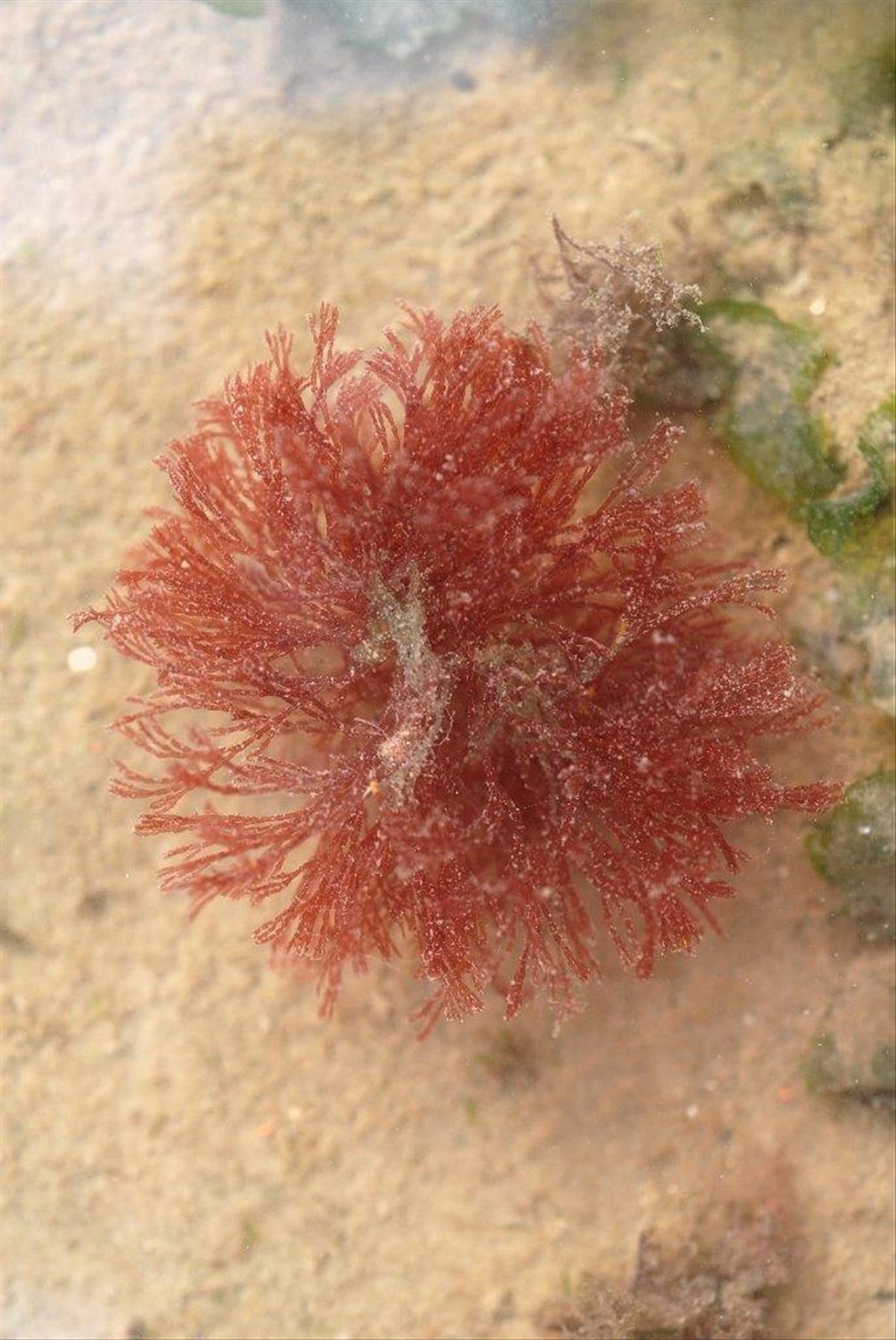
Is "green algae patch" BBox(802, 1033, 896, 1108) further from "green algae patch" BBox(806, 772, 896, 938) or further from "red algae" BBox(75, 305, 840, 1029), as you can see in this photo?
"red algae" BBox(75, 305, 840, 1029)

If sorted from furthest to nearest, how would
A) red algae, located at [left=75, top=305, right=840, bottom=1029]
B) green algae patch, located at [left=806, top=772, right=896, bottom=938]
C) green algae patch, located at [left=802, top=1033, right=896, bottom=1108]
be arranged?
green algae patch, located at [left=802, top=1033, right=896, bottom=1108], green algae patch, located at [left=806, top=772, right=896, bottom=938], red algae, located at [left=75, top=305, right=840, bottom=1029]

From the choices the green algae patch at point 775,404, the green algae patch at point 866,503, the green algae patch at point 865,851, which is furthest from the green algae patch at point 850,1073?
the green algae patch at point 775,404

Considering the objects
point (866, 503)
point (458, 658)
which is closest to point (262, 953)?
point (458, 658)

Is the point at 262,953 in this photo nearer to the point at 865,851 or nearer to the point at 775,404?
the point at 865,851

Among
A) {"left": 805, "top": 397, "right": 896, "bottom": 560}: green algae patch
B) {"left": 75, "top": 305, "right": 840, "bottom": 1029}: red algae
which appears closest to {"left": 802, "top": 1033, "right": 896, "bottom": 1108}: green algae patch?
{"left": 75, "top": 305, "right": 840, "bottom": 1029}: red algae

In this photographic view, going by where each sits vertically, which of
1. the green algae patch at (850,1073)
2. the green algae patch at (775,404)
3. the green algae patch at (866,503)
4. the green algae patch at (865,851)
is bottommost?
the green algae patch at (850,1073)

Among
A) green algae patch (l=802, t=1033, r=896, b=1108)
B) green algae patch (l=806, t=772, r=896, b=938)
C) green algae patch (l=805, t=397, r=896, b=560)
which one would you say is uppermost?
green algae patch (l=805, t=397, r=896, b=560)

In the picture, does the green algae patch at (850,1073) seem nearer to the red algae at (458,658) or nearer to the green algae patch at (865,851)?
the green algae patch at (865,851)

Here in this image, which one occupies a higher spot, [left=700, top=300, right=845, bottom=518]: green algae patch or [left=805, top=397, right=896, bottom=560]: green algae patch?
[left=700, top=300, right=845, bottom=518]: green algae patch
